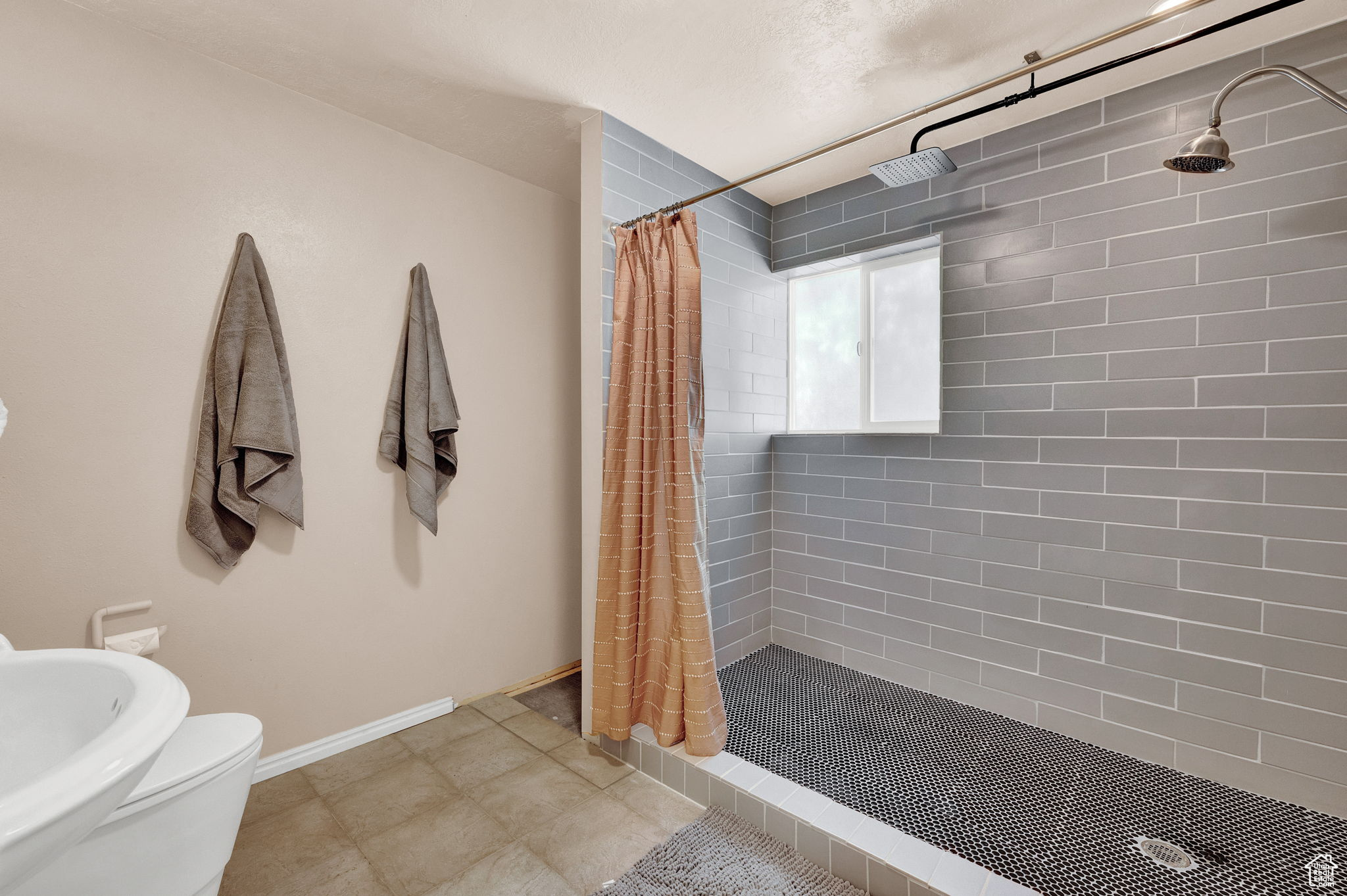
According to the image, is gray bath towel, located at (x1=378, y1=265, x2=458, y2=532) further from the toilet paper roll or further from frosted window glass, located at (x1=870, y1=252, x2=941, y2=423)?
frosted window glass, located at (x1=870, y1=252, x2=941, y2=423)

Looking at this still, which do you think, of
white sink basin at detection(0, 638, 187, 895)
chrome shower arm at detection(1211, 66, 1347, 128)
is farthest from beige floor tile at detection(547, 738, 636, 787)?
chrome shower arm at detection(1211, 66, 1347, 128)

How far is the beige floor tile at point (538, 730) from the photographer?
2.15 metres

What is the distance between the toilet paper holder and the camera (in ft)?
5.24

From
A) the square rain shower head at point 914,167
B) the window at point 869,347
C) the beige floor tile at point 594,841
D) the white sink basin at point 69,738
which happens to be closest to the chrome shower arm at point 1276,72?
the square rain shower head at point 914,167

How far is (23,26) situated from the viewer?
1512 millimetres

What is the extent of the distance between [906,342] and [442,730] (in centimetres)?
252

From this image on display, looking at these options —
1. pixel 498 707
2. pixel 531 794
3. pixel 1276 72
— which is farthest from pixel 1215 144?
pixel 498 707

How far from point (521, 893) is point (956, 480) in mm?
2015

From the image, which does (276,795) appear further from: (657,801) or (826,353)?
(826,353)

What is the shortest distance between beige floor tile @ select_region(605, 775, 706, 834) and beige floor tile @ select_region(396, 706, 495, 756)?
691 millimetres

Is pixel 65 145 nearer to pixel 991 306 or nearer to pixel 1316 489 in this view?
pixel 991 306

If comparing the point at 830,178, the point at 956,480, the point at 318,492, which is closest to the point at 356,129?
the point at 318,492

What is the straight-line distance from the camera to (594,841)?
1624 millimetres

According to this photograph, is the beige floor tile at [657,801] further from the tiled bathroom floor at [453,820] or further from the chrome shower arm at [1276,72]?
the chrome shower arm at [1276,72]
